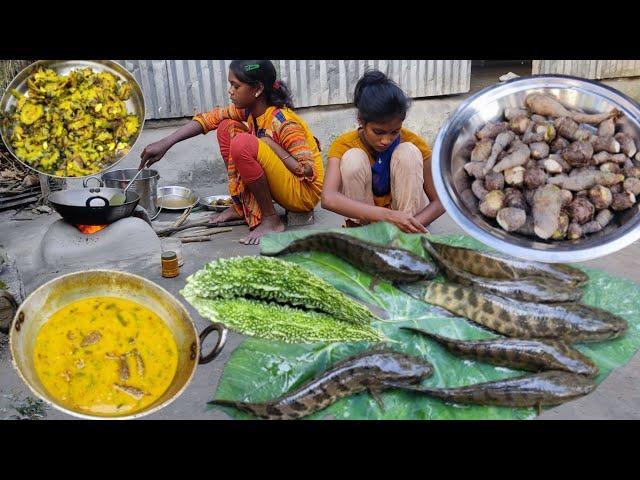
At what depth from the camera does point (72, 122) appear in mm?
3844

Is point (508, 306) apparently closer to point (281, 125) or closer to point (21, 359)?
point (21, 359)

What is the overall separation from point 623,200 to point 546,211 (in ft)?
1.14

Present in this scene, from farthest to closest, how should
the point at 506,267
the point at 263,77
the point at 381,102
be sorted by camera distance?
the point at 263,77 → the point at 381,102 → the point at 506,267

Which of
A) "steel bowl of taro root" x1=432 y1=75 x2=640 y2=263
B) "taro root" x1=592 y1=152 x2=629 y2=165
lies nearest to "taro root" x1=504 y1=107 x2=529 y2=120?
"steel bowl of taro root" x1=432 y1=75 x2=640 y2=263

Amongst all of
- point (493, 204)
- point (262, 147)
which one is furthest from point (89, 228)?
point (493, 204)

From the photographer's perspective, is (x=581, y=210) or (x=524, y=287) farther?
(x=524, y=287)

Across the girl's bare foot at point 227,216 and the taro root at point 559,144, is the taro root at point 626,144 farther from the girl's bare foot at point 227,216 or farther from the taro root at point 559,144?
the girl's bare foot at point 227,216

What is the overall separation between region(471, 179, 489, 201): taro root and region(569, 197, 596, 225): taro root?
369mm

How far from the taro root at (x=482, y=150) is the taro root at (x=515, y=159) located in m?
0.09

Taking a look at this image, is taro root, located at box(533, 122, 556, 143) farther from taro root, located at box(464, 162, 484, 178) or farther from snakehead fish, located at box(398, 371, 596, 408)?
snakehead fish, located at box(398, 371, 596, 408)

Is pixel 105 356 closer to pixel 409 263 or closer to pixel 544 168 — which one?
pixel 409 263

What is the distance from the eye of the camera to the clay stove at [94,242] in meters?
4.15

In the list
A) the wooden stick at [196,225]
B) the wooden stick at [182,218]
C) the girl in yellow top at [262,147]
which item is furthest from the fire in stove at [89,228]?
the wooden stick at [182,218]

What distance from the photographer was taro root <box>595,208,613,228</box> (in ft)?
8.62
